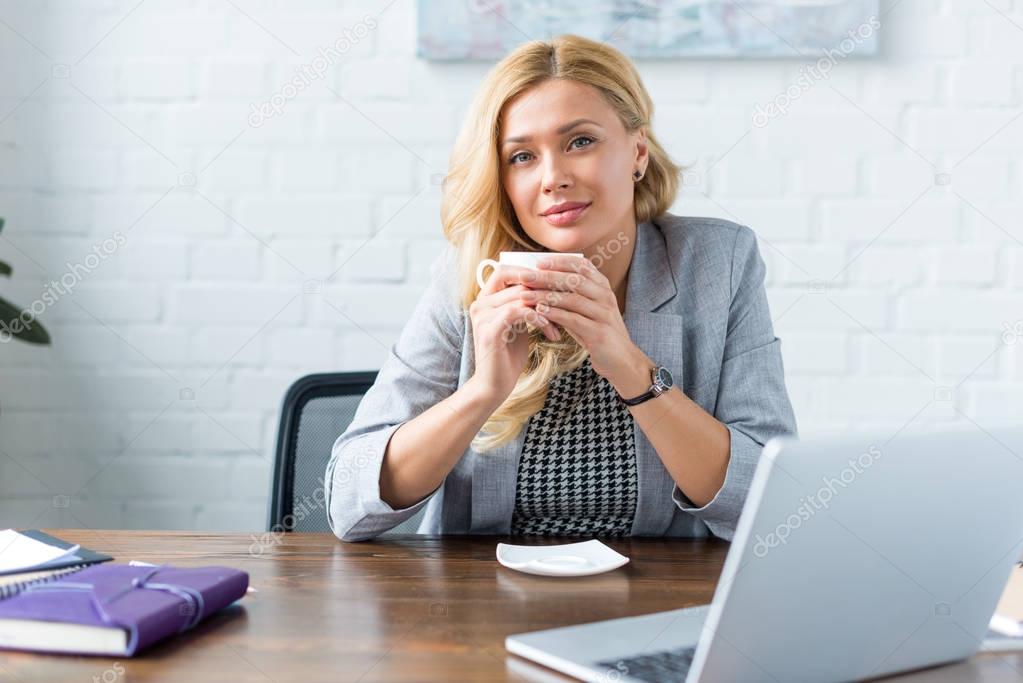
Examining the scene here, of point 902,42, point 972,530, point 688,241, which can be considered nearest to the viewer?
point 972,530

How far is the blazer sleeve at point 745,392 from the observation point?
1.45 metres

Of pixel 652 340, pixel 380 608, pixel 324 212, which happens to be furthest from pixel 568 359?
pixel 324 212

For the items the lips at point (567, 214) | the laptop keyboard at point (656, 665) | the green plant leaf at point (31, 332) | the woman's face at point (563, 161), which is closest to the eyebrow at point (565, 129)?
the woman's face at point (563, 161)

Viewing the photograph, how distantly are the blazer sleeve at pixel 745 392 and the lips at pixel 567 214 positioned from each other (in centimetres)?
27

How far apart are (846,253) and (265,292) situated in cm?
130

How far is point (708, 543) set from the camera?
140 centimetres

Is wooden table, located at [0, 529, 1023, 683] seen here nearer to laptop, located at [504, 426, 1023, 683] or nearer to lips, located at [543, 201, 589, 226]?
laptop, located at [504, 426, 1023, 683]

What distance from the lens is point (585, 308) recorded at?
1446 mm

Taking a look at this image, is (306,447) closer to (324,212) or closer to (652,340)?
(652,340)

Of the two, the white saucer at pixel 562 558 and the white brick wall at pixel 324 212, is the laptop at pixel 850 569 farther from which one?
the white brick wall at pixel 324 212

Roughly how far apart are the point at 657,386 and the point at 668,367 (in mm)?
131

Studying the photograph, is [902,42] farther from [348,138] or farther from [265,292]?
[265,292]

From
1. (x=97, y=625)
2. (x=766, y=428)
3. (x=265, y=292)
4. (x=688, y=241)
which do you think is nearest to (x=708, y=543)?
(x=766, y=428)

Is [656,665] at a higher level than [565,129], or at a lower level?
lower
